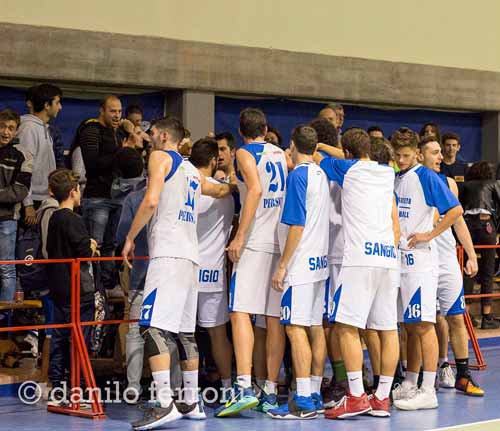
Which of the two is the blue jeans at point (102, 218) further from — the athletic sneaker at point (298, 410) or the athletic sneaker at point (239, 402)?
the athletic sneaker at point (298, 410)

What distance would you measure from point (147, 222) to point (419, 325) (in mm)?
2335

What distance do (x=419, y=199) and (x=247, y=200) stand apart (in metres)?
1.48

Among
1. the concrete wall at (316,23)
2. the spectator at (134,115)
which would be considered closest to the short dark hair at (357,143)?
the spectator at (134,115)

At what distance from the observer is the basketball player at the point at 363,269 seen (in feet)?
26.8

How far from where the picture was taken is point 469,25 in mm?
16156

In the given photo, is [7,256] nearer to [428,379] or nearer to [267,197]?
[267,197]

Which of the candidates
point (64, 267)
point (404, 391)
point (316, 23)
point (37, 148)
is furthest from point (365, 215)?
point (316, 23)

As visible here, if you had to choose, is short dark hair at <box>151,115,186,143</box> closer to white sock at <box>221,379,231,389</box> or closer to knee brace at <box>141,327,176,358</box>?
knee brace at <box>141,327,176,358</box>

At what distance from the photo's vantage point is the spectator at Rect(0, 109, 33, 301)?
9680mm

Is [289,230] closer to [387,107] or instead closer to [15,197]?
[15,197]

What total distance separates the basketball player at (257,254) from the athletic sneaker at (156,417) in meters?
0.60

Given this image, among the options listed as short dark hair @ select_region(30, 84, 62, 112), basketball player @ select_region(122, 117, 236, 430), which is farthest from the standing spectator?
basketball player @ select_region(122, 117, 236, 430)

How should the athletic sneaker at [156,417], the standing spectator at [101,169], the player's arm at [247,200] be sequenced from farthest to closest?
the standing spectator at [101,169] → the player's arm at [247,200] → the athletic sneaker at [156,417]

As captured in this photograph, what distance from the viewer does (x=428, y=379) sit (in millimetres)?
8711
